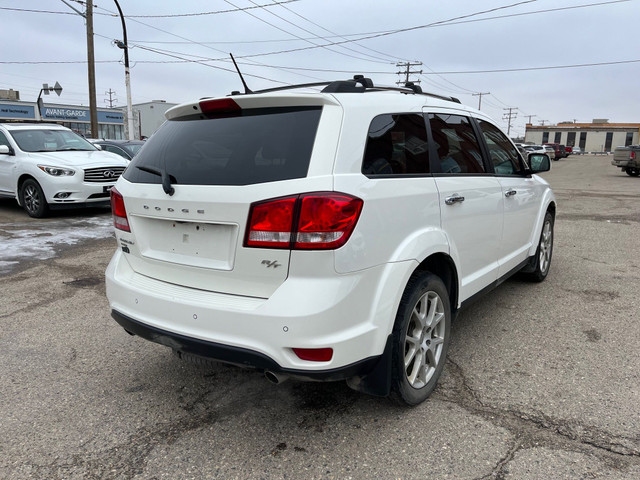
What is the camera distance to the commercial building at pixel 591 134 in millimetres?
107375

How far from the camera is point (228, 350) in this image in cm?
231

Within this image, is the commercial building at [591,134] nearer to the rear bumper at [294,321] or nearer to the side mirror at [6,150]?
the side mirror at [6,150]

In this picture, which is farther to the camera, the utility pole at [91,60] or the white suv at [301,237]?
the utility pole at [91,60]

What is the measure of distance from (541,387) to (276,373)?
70.3 inches

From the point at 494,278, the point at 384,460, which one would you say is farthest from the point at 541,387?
the point at 384,460

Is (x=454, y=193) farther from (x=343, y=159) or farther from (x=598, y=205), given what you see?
(x=598, y=205)

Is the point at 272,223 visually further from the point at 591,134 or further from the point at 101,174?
the point at 591,134

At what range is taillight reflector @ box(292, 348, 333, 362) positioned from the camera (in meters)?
2.21

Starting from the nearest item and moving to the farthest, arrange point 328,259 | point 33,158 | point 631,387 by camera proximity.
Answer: point 328,259 < point 631,387 < point 33,158

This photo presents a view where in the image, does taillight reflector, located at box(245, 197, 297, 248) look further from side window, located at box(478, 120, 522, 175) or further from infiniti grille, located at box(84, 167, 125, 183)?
infiniti grille, located at box(84, 167, 125, 183)

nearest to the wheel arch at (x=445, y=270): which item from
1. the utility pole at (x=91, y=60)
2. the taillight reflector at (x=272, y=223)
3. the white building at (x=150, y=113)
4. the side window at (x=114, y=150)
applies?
the taillight reflector at (x=272, y=223)

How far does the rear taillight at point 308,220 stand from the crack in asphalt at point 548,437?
1315 millimetres

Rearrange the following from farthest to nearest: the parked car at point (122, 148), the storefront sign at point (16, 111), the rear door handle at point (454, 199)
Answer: the storefront sign at point (16, 111)
the parked car at point (122, 148)
the rear door handle at point (454, 199)

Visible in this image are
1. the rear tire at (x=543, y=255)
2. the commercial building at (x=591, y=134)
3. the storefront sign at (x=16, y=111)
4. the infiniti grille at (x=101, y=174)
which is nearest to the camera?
the rear tire at (x=543, y=255)
